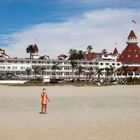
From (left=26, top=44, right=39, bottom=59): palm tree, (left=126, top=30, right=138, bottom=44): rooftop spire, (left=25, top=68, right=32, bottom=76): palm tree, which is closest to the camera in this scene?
(left=25, top=68, right=32, bottom=76): palm tree

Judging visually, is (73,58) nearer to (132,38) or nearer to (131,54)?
(131,54)

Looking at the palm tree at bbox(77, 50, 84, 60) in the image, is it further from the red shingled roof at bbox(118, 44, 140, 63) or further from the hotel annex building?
the red shingled roof at bbox(118, 44, 140, 63)

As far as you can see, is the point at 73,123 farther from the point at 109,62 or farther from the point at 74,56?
the point at 109,62

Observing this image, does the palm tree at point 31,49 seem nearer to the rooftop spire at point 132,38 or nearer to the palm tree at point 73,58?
the palm tree at point 73,58

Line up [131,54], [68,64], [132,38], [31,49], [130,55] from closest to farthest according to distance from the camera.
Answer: [68,64] → [131,54] → [130,55] → [132,38] → [31,49]

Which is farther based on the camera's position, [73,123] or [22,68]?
[22,68]

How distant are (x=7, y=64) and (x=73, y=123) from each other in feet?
350

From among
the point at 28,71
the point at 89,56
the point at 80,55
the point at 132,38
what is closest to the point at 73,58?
the point at 80,55

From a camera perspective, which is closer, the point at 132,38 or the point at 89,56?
the point at 89,56

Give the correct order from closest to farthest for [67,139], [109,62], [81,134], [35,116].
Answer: [67,139], [81,134], [35,116], [109,62]

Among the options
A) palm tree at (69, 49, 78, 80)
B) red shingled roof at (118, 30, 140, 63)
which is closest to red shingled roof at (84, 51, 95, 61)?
red shingled roof at (118, 30, 140, 63)

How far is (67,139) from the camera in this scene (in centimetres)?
1270

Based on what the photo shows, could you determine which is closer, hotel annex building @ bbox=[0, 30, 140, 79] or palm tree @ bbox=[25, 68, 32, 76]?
palm tree @ bbox=[25, 68, 32, 76]

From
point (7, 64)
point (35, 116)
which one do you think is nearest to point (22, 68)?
point (7, 64)
